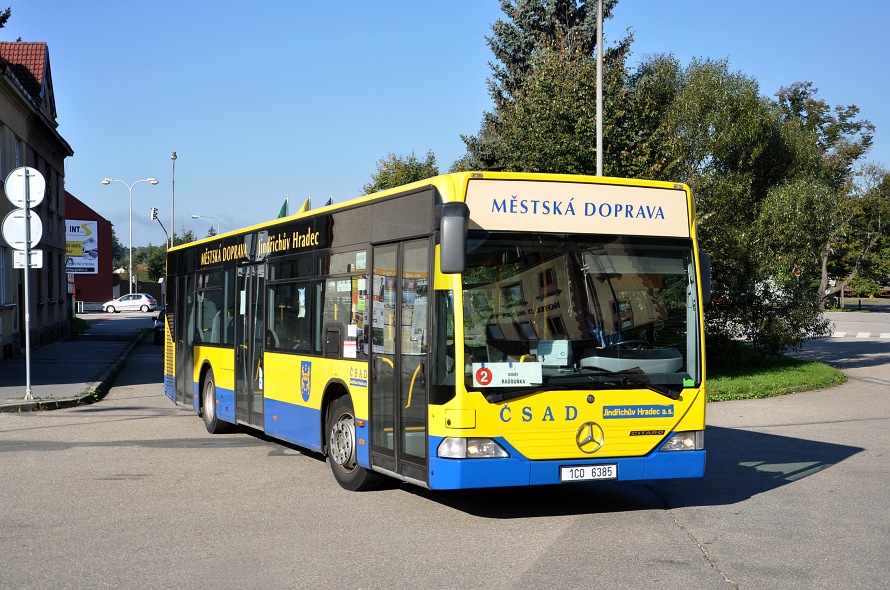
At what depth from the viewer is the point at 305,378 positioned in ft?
36.6

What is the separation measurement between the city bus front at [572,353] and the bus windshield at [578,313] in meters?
0.01

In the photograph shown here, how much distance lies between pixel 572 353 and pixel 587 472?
96 cm

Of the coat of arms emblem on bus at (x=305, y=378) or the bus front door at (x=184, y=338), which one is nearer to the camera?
the coat of arms emblem on bus at (x=305, y=378)

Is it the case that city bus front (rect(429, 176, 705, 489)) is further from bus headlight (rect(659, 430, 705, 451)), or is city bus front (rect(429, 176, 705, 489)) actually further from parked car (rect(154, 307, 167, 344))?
parked car (rect(154, 307, 167, 344))

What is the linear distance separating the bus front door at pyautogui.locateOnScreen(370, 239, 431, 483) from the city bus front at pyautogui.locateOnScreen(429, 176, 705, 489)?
0.37m

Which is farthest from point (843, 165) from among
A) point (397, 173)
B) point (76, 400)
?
point (76, 400)

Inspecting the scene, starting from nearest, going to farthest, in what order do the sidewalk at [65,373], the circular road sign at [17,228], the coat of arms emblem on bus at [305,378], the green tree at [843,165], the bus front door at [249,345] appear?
the coat of arms emblem on bus at [305,378] → the bus front door at [249,345] → the sidewalk at [65,373] → the circular road sign at [17,228] → the green tree at [843,165]

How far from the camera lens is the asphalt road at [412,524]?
6676 mm

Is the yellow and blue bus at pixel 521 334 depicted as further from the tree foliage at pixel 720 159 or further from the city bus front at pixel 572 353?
the tree foliage at pixel 720 159

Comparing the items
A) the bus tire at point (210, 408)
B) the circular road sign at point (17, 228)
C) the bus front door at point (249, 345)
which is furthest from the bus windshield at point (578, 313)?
the circular road sign at point (17, 228)

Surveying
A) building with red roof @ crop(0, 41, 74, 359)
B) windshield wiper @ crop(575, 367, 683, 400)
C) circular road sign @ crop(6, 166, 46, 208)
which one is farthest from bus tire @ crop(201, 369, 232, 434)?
building with red roof @ crop(0, 41, 74, 359)

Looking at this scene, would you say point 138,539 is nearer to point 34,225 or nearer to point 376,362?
point 376,362

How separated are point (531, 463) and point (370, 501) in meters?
1.83

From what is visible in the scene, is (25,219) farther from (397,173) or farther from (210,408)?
(397,173)
